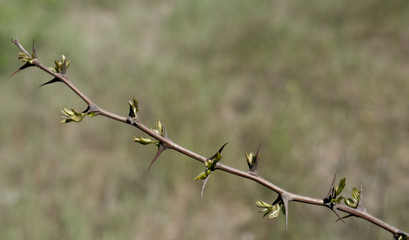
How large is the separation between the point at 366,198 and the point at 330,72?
1672 millimetres

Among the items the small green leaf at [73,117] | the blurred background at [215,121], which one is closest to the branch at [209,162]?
the small green leaf at [73,117]

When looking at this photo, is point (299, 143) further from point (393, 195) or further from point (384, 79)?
point (384, 79)

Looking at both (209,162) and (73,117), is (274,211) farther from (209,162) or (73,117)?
(73,117)

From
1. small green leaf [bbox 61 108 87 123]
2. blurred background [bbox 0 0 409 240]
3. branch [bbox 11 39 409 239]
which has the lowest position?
small green leaf [bbox 61 108 87 123]

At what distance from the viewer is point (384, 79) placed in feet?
12.6

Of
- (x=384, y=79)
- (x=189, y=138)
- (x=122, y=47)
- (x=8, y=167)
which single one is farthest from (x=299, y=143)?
(x=122, y=47)

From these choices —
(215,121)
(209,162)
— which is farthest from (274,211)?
(215,121)

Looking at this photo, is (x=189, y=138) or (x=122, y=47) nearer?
(x=189, y=138)

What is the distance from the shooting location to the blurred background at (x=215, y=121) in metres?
2.83

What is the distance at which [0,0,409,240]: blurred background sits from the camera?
2834 millimetres

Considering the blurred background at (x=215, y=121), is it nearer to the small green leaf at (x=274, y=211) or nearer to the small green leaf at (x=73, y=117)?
the small green leaf at (x=73, y=117)

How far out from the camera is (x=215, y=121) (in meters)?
3.59

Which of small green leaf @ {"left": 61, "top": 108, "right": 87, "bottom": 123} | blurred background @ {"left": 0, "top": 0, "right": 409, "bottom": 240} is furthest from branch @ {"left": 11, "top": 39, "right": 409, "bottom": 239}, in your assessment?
blurred background @ {"left": 0, "top": 0, "right": 409, "bottom": 240}

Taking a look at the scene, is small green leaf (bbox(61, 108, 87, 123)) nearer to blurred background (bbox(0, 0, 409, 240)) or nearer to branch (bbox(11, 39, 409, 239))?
branch (bbox(11, 39, 409, 239))
